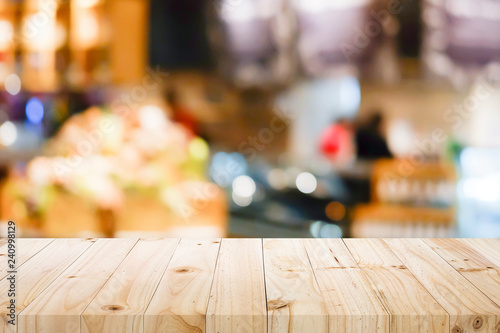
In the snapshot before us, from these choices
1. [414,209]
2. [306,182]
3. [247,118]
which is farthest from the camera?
[247,118]

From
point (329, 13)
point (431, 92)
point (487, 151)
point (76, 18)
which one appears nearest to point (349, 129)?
point (329, 13)

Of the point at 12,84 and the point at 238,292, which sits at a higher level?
the point at 12,84

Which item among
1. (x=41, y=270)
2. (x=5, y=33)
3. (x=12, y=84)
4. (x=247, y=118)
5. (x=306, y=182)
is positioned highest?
(x=5, y=33)

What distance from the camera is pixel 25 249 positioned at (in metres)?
1.08

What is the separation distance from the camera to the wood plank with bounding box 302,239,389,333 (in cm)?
Answer: 75

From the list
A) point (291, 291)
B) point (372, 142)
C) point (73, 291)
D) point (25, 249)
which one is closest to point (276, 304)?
point (291, 291)

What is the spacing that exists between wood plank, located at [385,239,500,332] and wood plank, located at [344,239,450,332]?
14 mm

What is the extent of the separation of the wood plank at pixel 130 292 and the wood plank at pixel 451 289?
1.40 feet

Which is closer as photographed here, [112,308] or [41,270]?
[112,308]

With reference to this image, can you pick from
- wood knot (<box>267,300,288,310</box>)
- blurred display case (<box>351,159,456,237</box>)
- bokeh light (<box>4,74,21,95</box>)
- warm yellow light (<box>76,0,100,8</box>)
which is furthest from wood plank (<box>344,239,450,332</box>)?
bokeh light (<box>4,74,21,95</box>)

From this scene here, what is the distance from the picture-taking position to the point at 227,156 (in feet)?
11.8

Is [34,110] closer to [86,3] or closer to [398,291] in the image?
[86,3]

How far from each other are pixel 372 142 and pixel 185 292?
2.98 m

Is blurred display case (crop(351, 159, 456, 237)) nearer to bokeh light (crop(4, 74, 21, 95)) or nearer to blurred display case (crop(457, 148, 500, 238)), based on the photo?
blurred display case (crop(457, 148, 500, 238))
